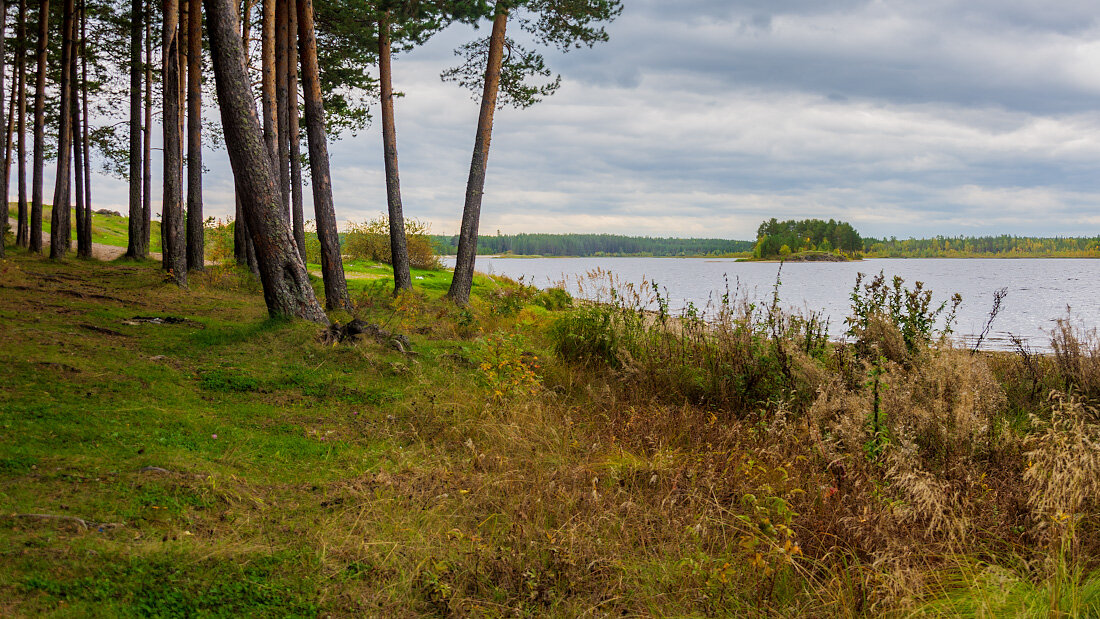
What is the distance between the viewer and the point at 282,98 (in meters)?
13.5

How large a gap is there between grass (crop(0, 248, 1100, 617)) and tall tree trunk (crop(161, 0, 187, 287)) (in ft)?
17.3

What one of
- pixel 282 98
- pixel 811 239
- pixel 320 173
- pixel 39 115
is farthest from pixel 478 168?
pixel 811 239

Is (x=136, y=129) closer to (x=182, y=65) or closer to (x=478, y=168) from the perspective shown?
(x=182, y=65)

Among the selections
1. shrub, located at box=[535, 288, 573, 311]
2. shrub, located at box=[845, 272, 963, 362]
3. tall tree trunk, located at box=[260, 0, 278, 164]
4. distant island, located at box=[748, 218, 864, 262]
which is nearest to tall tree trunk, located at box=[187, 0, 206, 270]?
tall tree trunk, located at box=[260, 0, 278, 164]

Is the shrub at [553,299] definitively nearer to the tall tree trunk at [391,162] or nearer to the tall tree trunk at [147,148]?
the tall tree trunk at [391,162]

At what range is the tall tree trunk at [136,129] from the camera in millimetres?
17797

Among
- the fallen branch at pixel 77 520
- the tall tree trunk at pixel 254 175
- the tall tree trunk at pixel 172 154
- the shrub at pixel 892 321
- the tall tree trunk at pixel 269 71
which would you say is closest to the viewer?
the fallen branch at pixel 77 520

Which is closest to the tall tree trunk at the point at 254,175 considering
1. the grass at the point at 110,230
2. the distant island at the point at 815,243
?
the grass at the point at 110,230

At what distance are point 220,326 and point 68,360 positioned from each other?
250 centimetres

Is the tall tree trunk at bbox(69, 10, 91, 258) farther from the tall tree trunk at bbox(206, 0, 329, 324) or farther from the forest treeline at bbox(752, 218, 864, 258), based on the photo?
the forest treeline at bbox(752, 218, 864, 258)

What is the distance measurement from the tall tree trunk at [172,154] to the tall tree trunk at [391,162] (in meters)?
3.93

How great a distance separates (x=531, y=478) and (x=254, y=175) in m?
5.56

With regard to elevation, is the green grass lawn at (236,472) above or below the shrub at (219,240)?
below

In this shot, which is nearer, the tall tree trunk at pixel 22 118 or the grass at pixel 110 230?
the tall tree trunk at pixel 22 118
